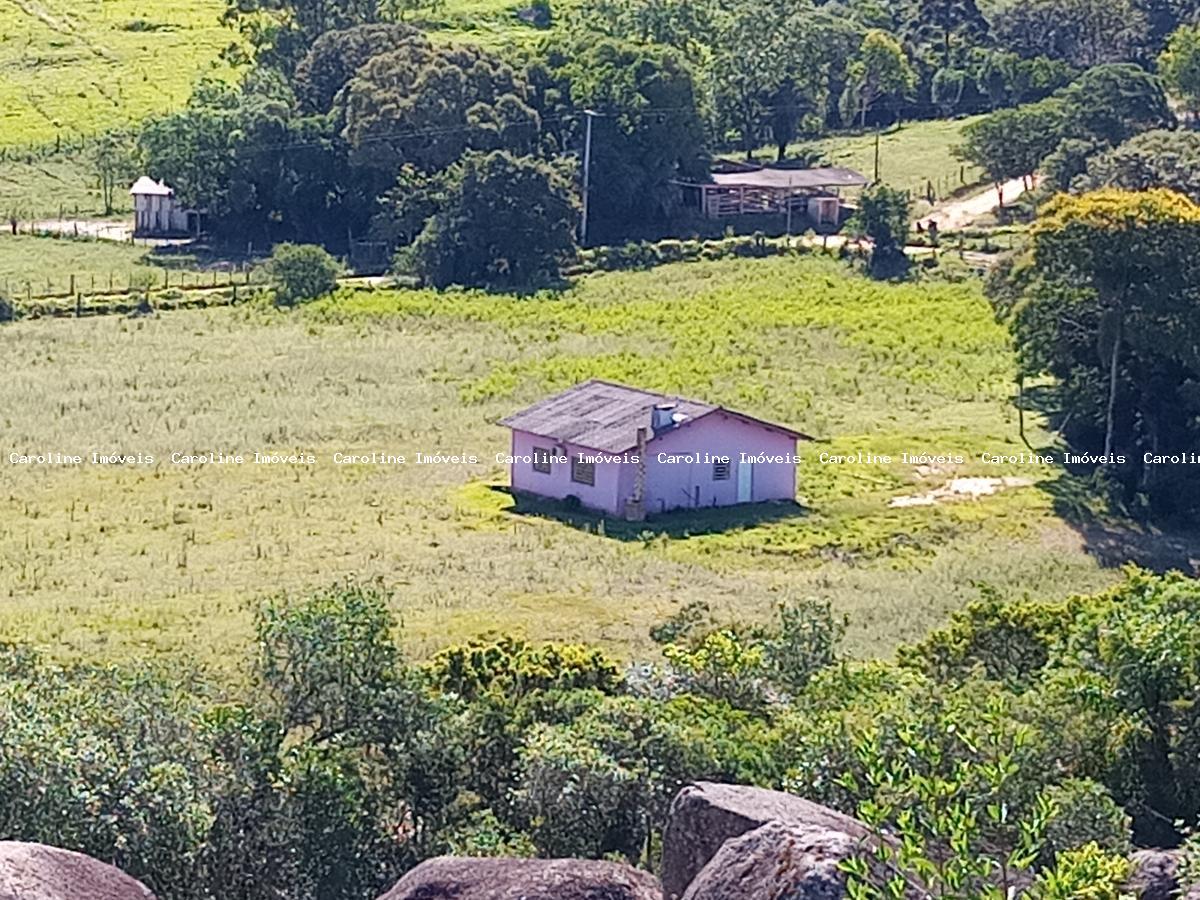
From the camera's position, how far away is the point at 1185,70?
77250mm

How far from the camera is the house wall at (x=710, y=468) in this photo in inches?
1497

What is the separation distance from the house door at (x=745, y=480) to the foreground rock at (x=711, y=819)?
25.1 meters

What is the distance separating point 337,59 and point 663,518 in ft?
138

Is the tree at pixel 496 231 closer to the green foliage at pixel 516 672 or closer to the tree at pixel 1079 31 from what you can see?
the tree at pixel 1079 31

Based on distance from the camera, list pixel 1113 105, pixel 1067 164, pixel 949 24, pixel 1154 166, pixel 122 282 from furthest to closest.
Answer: pixel 949 24 < pixel 1113 105 < pixel 1067 164 < pixel 122 282 < pixel 1154 166

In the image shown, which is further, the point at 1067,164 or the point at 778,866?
the point at 1067,164

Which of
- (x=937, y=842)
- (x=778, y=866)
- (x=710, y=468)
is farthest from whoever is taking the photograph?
(x=710, y=468)

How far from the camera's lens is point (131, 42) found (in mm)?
95062

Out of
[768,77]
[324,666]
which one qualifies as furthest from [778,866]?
[768,77]

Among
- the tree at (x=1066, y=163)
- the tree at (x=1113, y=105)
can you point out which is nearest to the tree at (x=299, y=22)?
the tree at (x=1113, y=105)

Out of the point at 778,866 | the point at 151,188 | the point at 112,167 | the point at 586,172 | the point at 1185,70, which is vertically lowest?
the point at 778,866

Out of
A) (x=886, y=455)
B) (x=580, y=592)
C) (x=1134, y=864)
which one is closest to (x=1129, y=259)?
(x=886, y=455)

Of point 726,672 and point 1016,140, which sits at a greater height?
point 1016,140

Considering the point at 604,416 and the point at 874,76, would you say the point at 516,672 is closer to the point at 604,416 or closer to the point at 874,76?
the point at 604,416
